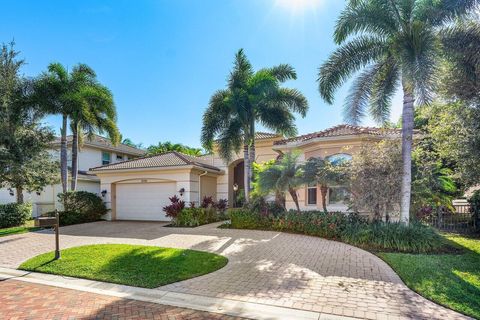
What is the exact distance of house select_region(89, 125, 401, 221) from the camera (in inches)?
593

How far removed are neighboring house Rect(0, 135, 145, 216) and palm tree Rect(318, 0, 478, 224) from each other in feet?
53.2

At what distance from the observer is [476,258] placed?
26.2 feet

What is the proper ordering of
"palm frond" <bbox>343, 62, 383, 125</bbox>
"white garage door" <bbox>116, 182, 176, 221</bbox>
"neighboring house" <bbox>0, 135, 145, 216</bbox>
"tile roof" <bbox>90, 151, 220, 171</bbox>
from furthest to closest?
1. "neighboring house" <bbox>0, 135, 145, 216</bbox>
2. "white garage door" <bbox>116, 182, 176, 221</bbox>
3. "tile roof" <bbox>90, 151, 220, 171</bbox>
4. "palm frond" <bbox>343, 62, 383, 125</bbox>

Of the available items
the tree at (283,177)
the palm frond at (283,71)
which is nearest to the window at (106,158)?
the palm frond at (283,71)

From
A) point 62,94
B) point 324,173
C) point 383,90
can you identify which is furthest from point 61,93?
point 383,90

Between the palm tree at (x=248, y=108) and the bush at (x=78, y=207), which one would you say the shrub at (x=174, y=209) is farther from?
the bush at (x=78, y=207)

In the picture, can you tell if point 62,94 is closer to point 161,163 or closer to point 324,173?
point 161,163

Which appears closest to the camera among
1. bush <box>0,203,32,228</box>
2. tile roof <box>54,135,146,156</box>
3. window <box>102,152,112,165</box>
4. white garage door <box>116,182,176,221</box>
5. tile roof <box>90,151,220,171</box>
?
bush <box>0,203,32,228</box>

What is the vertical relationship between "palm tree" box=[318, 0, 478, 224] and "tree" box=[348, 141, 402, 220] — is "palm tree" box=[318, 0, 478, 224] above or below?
above

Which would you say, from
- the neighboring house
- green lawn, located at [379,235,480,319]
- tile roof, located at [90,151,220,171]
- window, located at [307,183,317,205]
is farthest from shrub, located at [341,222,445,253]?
the neighboring house

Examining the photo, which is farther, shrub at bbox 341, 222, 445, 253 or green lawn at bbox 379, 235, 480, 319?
A: shrub at bbox 341, 222, 445, 253

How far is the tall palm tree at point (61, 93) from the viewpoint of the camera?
16344 mm

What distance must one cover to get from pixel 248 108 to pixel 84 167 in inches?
619

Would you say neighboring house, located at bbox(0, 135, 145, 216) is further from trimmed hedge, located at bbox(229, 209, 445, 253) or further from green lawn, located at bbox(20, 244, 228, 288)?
trimmed hedge, located at bbox(229, 209, 445, 253)
